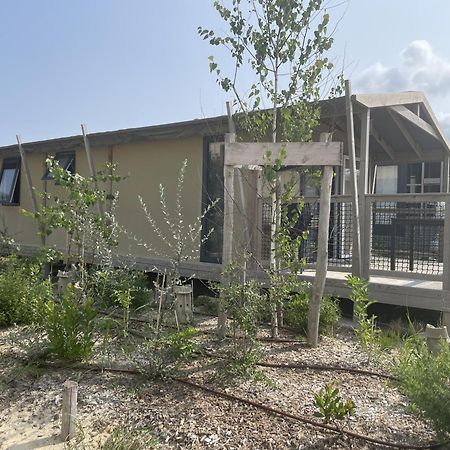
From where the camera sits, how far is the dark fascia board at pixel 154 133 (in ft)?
19.5

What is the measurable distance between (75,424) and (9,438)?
0.45m

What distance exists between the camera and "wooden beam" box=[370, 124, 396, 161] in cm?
808

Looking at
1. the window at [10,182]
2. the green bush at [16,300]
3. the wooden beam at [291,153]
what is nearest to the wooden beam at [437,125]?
the wooden beam at [291,153]

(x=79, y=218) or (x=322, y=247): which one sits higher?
(x=79, y=218)

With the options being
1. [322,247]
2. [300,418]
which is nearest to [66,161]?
[322,247]

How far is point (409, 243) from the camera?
262 inches

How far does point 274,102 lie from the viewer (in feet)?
16.9

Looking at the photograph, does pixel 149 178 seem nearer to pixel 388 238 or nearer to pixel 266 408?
pixel 388 238

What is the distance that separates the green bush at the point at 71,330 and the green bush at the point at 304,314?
2020 mm

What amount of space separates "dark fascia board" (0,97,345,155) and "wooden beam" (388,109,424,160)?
61.5 inches

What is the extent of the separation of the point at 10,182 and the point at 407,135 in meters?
9.02

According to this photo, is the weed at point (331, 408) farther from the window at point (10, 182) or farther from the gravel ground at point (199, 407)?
the window at point (10, 182)

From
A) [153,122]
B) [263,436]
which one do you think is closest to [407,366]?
[263,436]

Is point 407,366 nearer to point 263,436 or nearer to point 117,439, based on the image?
point 263,436
